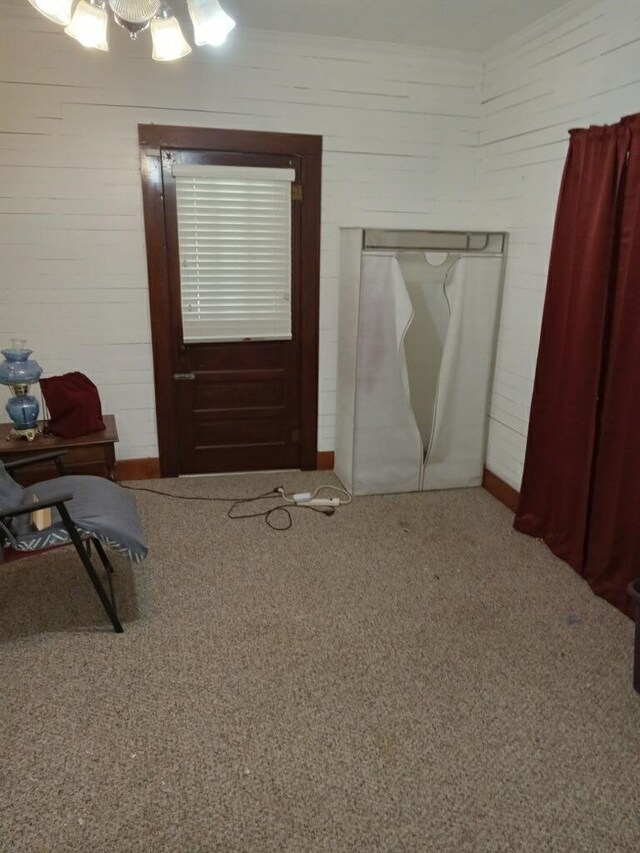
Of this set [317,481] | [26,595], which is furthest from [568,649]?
[26,595]

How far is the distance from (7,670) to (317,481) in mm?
2202

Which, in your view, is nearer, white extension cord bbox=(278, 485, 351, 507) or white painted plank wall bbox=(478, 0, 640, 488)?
white painted plank wall bbox=(478, 0, 640, 488)

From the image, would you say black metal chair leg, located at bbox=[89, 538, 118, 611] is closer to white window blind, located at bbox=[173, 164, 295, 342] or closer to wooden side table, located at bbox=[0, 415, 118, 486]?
wooden side table, located at bbox=[0, 415, 118, 486]

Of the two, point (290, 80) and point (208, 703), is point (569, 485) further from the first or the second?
point (290, 80)

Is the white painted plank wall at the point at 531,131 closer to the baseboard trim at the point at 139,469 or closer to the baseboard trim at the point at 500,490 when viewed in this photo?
the baseboard trim at the point at 500,490

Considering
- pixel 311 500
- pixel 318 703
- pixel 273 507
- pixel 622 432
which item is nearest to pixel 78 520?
pixel 318 703

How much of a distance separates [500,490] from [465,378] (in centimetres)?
75

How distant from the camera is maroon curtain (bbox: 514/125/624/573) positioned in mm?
2672

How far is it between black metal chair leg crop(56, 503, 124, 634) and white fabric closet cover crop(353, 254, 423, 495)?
5.78ft

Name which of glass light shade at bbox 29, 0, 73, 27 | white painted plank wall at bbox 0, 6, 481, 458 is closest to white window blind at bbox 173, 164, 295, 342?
white painted plank wall at bbox 0, 6, 481, 458

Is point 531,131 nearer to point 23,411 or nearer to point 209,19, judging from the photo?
point 209,19

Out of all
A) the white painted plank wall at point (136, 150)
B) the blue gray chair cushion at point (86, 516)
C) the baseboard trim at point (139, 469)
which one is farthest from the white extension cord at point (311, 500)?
the blue gray chair cushion at point (86, 516)

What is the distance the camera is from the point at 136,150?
3439mm

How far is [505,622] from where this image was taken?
2.60 meters
